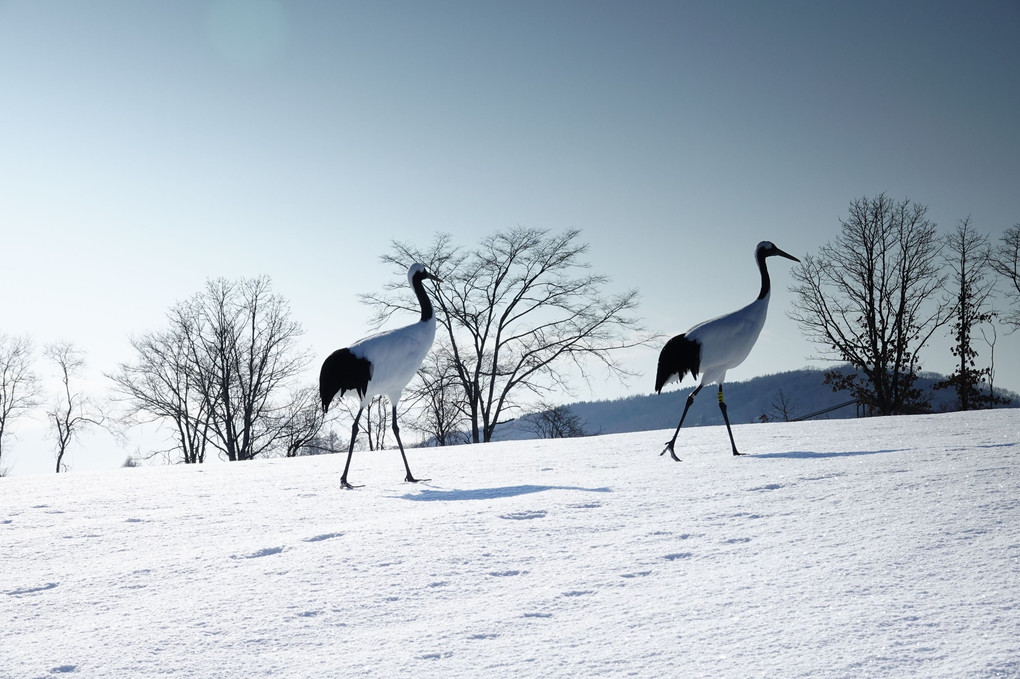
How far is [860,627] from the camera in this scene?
2508 mm

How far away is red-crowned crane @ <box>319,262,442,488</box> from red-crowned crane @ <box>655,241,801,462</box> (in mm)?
2687

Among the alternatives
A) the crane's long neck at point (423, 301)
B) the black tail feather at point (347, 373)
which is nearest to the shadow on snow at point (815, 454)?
the crane's long neck at point (423, 301)

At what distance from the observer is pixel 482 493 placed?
225 inches

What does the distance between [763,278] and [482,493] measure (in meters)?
5.24

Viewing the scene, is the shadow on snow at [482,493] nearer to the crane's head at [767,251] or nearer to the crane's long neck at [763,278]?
the crane's long neck at [763,278]

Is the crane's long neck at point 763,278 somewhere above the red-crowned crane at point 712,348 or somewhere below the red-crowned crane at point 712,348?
above

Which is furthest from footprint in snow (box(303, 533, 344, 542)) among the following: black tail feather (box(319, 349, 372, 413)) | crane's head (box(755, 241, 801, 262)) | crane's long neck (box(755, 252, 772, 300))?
crane's head (box(755, 241, 801, 262))

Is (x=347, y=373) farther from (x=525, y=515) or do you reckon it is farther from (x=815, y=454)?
(x=815, y=454)

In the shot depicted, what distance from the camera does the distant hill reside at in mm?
18812

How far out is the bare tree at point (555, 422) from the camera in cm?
2884

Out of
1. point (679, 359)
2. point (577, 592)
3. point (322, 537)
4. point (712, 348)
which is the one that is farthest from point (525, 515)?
point (712, 348)

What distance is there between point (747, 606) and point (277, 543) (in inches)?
101

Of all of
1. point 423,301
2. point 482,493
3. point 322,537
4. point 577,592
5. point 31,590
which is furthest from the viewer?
point 423,301

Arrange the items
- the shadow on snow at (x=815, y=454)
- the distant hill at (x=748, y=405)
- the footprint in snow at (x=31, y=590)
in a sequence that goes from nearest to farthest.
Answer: the footprint in snow at (x=31, y=590) → the shadow on snow at (x=815, y=454) → the distant hill at (x=748, y=405)
